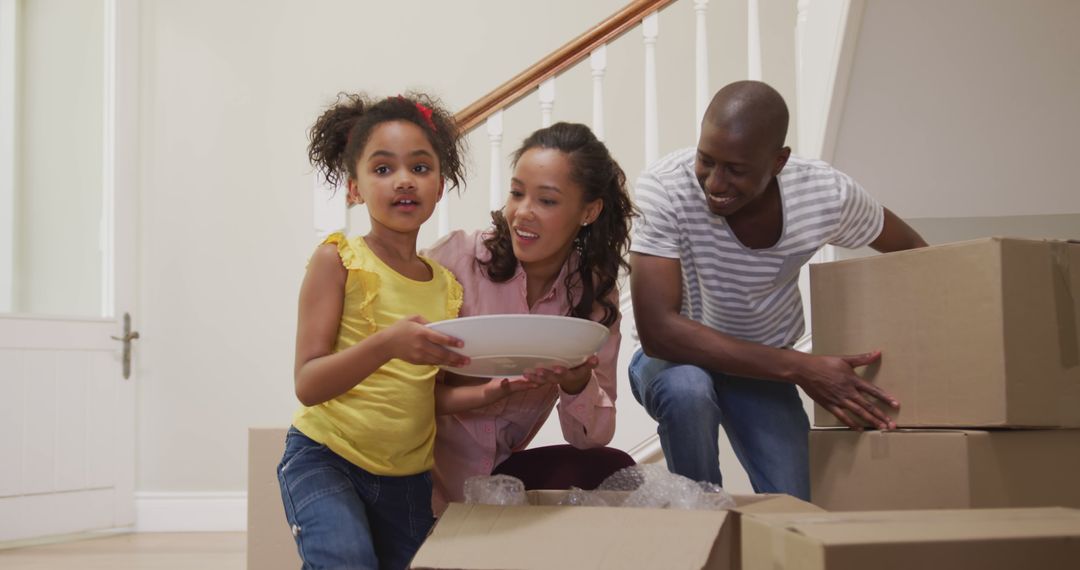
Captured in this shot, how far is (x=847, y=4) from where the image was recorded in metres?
2.20

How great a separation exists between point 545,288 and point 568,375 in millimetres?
248

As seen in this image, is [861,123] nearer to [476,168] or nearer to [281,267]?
[476,168]

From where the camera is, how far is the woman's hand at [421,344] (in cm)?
114

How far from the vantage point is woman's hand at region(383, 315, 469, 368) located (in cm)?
114

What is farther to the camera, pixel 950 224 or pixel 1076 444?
pixel 950 224

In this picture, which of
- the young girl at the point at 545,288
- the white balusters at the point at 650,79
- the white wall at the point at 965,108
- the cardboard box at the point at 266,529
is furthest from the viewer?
the white balusters at the point at 650,79

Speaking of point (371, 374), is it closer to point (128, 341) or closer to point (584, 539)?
point (584, 539)

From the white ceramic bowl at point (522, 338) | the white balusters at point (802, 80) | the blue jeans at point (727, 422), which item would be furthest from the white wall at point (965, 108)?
the white ceramic bowl at point (522, 338)

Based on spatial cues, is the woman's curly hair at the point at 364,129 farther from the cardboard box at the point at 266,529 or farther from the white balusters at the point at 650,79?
the white balusters at the point at 650,79

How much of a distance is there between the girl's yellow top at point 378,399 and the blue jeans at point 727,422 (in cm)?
41

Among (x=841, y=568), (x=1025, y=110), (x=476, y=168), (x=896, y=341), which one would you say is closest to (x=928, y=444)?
(x=896, y=341)

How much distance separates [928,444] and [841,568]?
0.57 metres

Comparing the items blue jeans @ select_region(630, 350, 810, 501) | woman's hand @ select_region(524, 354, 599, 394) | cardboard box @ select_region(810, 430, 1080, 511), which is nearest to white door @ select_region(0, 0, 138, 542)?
blue jeans @ select_region(630, 350, 810, 501)

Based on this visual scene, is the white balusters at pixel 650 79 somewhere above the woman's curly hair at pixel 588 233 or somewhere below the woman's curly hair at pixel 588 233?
above
